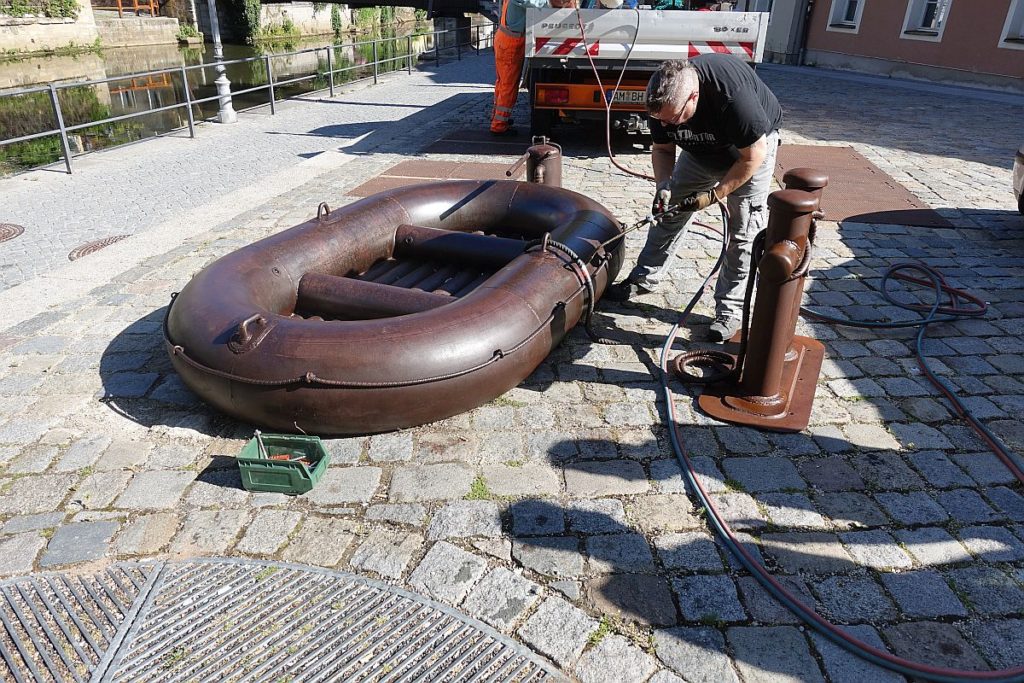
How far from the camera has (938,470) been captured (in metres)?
3.13


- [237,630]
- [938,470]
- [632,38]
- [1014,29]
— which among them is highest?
[1014,29]

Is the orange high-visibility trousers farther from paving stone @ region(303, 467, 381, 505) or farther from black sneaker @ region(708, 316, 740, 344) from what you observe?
paving stone @ region(303, 467, 381, 505)

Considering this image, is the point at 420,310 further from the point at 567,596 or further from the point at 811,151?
the point at 811,151

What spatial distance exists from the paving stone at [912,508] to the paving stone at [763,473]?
0.32 meters

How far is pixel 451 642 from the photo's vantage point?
7.57 ft

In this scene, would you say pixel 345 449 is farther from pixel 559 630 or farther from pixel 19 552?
pixel 559 630

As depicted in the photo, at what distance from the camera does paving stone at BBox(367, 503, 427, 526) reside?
2857 mm

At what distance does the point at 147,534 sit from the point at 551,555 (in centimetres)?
156

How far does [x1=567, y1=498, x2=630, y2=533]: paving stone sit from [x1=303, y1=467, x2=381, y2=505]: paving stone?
847mm

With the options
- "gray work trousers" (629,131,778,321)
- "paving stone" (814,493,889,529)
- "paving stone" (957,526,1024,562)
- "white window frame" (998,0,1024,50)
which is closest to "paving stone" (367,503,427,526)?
"paving stone" (814,493,889,529)

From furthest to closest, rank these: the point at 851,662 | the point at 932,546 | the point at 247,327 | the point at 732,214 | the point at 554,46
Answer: the point at 554,46, the point at 732,214, the point at 247,327, the point at 932,546, the point at 851,662

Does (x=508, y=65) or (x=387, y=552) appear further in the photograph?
(x=508, y=65)

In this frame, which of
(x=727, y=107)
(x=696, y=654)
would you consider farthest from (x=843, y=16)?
(x=696, y=654)

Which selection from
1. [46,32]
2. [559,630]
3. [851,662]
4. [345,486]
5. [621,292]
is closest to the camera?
[851,662]
